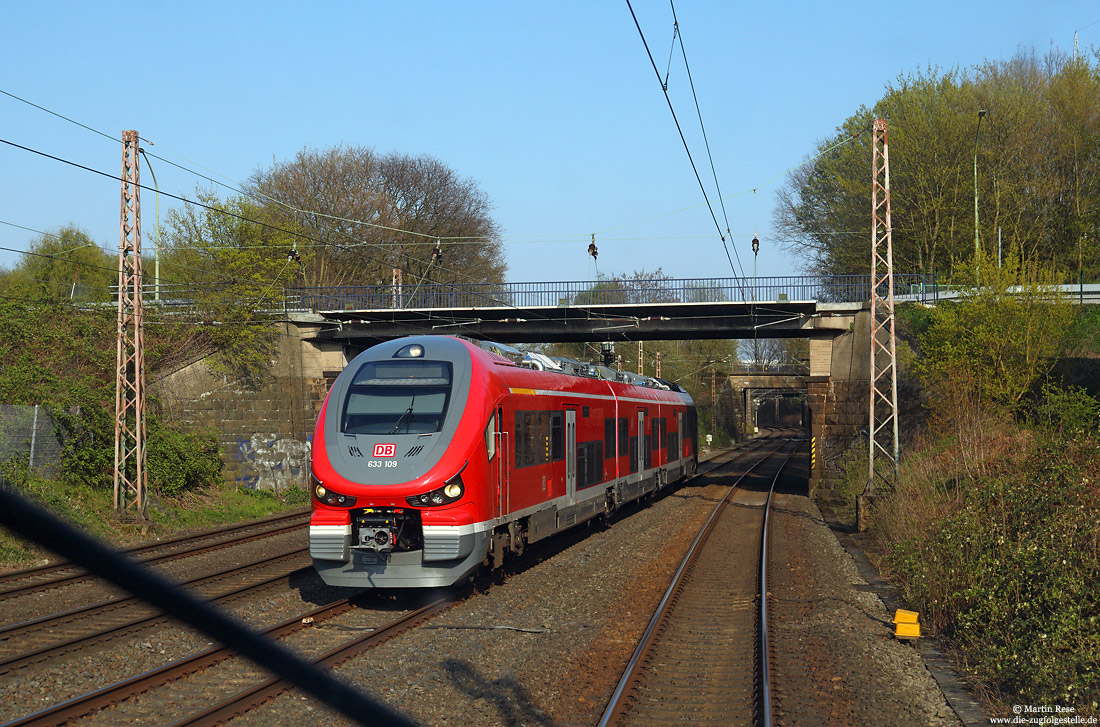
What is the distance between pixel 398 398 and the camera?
11.3 m

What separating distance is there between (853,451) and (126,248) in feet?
66.5

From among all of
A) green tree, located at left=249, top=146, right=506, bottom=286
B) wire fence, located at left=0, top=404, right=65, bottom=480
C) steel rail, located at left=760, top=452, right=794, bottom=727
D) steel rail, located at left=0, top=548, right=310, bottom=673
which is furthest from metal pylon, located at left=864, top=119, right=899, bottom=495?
green tree, located at left=249, top=146, right=506, bottom=286

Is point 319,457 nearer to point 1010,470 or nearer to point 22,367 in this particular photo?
point 1010,470

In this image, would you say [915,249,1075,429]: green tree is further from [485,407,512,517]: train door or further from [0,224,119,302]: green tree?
[0,224,119,302]: green tree

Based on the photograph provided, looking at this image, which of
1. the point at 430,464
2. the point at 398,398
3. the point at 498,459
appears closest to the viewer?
the point at 430,464

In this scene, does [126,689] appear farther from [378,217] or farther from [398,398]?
[378,217]

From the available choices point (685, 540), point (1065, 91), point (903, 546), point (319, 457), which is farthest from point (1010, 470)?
point (1065, 91)

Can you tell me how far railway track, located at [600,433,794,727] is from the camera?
23.5 feet

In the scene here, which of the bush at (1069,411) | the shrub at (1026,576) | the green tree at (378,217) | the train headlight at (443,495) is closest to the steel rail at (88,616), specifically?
the train headlight at (443,495)

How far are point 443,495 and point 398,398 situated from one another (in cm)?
152

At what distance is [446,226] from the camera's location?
176ft

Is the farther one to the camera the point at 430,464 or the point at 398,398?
the point at 398,398

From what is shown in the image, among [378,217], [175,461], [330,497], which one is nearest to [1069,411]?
[330,497]

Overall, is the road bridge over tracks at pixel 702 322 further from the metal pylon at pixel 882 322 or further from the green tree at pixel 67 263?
the green tree at pixel 67 263
